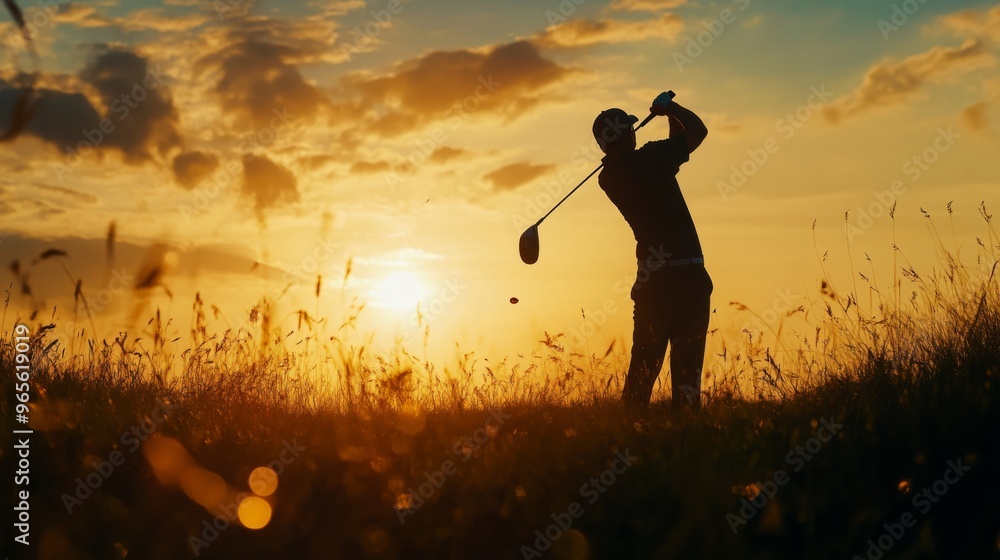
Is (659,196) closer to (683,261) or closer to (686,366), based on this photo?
(683,261)

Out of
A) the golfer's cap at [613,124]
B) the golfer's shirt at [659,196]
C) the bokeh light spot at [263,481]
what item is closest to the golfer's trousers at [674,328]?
the golfer's shirt at [659,196]

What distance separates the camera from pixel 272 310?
8781 millimetres

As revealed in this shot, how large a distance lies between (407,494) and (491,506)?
415 mm

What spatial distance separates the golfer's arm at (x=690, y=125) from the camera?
7.02 m

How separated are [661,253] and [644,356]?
0.88m

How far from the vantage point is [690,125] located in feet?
23.1

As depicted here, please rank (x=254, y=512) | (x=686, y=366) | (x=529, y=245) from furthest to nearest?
(x=529, y=245), (x=686, y=366), (x=254, y=512)

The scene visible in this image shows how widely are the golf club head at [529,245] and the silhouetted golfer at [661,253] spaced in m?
1.00

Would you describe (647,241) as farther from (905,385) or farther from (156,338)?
(156,338)

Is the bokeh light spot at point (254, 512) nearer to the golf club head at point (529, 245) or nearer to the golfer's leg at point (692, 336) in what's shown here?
the golfer's leg at point (692, 336)

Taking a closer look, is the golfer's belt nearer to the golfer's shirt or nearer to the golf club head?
the golfer's shirt

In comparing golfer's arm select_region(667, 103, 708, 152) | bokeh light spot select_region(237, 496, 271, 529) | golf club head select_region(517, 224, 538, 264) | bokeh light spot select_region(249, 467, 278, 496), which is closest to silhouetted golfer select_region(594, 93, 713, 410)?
golfer's arm select_region(667, 103, 708, 152)

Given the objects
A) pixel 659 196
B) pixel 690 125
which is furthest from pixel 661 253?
pixel 690 125

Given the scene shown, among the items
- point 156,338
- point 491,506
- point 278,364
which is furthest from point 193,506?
point 156,338
